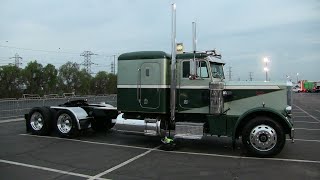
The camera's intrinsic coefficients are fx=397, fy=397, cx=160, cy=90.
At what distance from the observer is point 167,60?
1188 cm

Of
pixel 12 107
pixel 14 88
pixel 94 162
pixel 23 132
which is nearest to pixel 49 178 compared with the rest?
pixel 94 162

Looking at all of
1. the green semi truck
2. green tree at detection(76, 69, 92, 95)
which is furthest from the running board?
green tree at detection(76, 69, 92, 95)

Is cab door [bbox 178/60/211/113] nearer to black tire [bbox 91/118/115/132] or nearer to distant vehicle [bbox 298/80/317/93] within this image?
black tire [bbox 91/118/115/132]

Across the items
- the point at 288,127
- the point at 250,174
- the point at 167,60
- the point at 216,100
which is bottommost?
the point at 250,174

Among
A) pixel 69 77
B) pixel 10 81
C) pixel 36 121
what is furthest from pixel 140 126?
pixel 69 77

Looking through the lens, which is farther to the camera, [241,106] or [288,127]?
[241,106]

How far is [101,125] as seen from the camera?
15172mm

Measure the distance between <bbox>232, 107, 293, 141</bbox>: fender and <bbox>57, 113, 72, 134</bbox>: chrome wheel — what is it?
5943 millimetres

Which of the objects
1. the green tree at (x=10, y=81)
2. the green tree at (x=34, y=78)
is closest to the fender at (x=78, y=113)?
the green tree at (x=10, y=81)

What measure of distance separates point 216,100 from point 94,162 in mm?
3870

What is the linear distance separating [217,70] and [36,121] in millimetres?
6883

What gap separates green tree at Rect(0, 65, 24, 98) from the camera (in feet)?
162

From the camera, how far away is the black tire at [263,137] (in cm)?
1026

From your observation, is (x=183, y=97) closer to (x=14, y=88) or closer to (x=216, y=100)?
(x=216, y=100)
